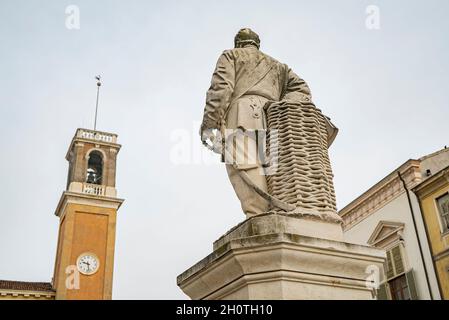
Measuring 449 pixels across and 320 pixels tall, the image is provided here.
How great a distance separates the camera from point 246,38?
4.83 meters

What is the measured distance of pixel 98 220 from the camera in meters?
35.8

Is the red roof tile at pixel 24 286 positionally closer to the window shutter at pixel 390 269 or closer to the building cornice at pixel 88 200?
the building cornice at pixel 88 200

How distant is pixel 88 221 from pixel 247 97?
33.1 m

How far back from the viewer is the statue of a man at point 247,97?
12.9 feet

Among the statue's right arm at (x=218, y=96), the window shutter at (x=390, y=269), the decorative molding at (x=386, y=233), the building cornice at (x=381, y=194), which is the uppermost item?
the building cornice at (x=381, y=194)

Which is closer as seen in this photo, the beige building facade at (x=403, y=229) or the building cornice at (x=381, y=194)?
the beige building facade at (x=403, y=229)

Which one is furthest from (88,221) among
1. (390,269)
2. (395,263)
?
(395,263)

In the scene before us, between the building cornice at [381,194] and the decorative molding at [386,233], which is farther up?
the building cornice at [381,194]

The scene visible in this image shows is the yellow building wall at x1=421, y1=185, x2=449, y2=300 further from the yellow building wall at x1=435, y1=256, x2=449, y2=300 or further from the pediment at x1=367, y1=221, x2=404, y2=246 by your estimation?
the pediment at x1=367, y1=221, x2=404, y2=246

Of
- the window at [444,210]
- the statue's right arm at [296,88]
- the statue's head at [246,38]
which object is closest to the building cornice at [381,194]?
the window at [444,210]

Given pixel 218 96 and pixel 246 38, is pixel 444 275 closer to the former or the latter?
pixel 246 38

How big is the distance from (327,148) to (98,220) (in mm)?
33427

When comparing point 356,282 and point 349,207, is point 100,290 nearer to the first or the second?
point 349,207
